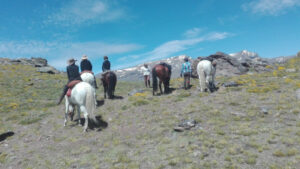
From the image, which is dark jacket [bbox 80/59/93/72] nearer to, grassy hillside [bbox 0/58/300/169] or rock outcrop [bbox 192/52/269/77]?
grassy hillside [bbox 0/58/300/169]

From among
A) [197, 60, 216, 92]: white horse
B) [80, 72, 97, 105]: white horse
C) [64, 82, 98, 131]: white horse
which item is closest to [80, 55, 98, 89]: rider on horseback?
[80, 72, 97, 105]: white horse

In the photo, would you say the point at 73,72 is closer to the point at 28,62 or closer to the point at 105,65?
the point at 105,65

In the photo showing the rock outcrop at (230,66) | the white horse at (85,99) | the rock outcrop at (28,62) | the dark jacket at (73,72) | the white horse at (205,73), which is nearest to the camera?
the white horse at (85,99)

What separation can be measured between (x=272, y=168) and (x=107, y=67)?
12.9 meters

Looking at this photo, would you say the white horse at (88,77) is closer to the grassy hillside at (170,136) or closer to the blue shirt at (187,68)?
the grassy hillside at (170,136)

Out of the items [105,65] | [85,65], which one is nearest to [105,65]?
[105,65]

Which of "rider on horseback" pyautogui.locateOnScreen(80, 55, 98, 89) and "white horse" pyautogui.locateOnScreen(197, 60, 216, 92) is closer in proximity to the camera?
"rider on horseback" pyautogui.locateOnScreen(80, 55, 98, 89)

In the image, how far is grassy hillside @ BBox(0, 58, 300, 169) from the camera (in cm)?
630

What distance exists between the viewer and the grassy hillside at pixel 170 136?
6.30 metres

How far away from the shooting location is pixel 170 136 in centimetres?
836

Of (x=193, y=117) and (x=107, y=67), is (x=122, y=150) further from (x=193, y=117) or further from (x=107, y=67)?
(x=107, y=67)

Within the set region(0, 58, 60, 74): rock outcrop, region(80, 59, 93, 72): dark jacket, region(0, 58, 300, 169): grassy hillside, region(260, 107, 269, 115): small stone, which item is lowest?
region(0, 58, 300, 169): grassy hillside

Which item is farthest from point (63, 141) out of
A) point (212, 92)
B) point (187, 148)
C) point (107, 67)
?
point (212, 92)

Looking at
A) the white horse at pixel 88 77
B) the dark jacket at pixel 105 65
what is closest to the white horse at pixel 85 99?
the white horse at pixel 88 77
